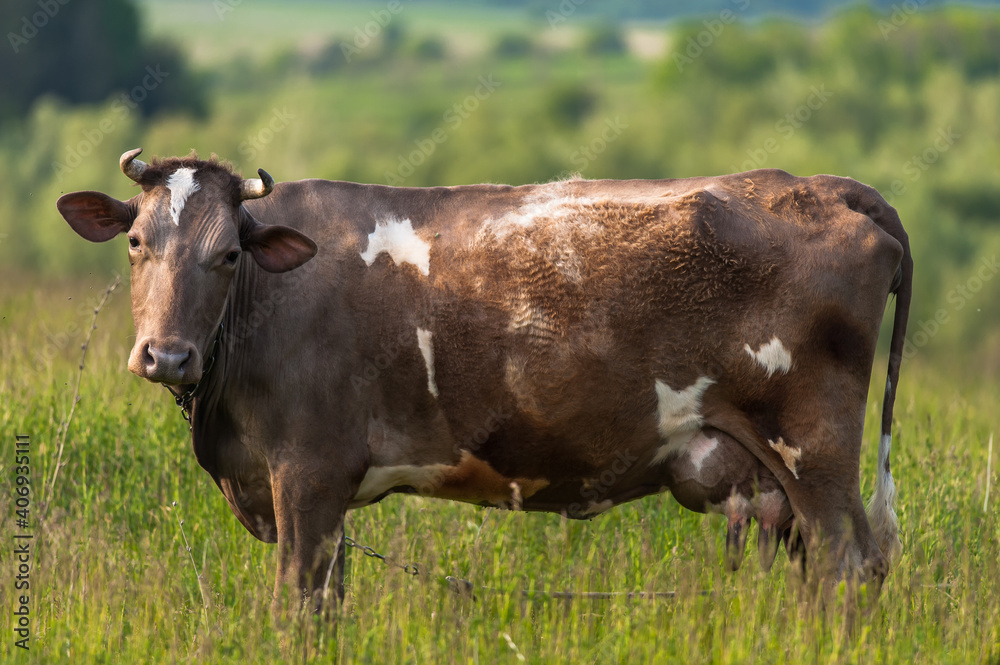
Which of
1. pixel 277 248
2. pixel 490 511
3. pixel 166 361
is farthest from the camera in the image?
pixel 490 511

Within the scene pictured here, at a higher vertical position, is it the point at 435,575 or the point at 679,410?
the point at 679,410

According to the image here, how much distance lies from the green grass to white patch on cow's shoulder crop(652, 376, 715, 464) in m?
0.60

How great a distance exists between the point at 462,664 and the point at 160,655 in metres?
1.38

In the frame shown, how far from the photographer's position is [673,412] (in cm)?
506

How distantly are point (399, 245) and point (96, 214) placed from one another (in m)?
1.47

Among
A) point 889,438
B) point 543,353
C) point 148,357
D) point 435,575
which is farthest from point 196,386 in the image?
point 889,438

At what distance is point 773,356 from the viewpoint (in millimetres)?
4953

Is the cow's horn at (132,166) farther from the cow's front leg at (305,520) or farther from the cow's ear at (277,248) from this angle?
the cow's front leg at (305,520)

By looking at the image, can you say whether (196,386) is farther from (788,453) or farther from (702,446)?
(788,453)

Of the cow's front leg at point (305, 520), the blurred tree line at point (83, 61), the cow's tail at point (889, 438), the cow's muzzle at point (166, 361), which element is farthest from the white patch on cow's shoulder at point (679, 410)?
the blurred tree line at point (83, 61)

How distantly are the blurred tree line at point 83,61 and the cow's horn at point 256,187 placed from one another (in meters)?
45.3

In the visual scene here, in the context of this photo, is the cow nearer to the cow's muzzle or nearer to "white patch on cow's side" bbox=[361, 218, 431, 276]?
"white patch on cow's side" bbox=[361, 218, 431, 276]

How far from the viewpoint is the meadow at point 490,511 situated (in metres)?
4.55

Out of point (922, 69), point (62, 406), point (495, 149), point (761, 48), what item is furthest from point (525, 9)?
point (62, 406)
